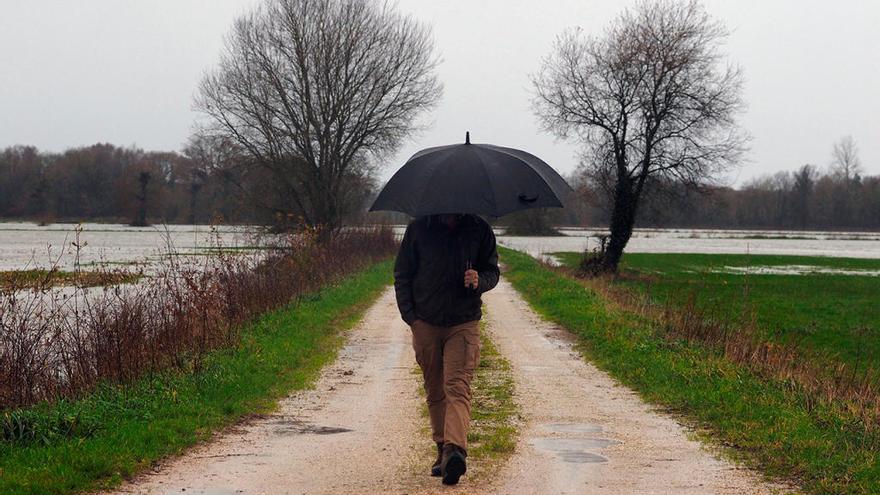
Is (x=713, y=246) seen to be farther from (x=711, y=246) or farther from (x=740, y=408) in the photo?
(x=740, y=408)

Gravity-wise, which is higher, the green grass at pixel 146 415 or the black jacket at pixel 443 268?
the black jacket at pixel 443 268

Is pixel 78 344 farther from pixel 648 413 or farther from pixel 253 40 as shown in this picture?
pixel 253 40

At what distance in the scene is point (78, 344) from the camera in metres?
11.1

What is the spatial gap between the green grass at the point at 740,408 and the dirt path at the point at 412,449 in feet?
1.24

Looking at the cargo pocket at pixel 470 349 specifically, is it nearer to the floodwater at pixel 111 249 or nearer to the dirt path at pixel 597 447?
the dirt path at pixel 597 447

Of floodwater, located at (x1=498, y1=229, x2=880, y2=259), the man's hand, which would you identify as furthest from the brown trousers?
floodwater, located at (x1=498, y1=229, x2=880, y2=259)

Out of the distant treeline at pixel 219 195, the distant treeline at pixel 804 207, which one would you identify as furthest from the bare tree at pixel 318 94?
the distant treeline at pixel 804 207

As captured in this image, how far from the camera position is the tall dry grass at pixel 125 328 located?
10117mm

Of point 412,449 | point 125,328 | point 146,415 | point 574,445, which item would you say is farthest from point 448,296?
point 125,328

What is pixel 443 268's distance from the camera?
668cm

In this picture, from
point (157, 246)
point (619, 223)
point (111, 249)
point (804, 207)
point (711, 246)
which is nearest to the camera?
point (619, 223)

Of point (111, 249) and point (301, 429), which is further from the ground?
point (111, 249)

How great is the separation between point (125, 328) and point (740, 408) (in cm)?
715

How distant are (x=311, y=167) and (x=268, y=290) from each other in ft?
87.4
